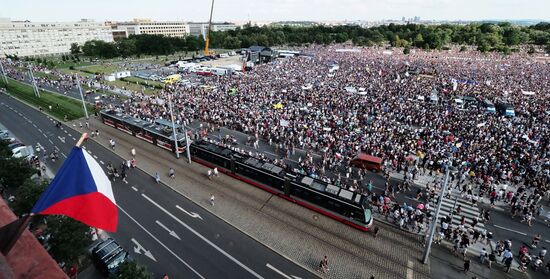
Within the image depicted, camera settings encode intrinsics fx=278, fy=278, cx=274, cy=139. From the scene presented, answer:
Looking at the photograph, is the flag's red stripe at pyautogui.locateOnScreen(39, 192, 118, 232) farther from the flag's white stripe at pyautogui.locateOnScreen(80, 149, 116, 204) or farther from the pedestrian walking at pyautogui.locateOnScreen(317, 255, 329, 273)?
the pedestrian walking at pyautogui.locateOnScreen(317, 255, 329, 273)

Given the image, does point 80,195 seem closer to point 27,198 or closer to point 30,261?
point 30,261

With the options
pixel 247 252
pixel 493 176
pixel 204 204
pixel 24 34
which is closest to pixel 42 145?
pixel 204 204

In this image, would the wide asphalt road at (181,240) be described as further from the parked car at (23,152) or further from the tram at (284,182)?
Answer: the parked car at (23,152)

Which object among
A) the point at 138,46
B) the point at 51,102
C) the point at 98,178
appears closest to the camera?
the point at 98,178

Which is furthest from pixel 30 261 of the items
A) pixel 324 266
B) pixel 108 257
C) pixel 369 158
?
pixel 369 158

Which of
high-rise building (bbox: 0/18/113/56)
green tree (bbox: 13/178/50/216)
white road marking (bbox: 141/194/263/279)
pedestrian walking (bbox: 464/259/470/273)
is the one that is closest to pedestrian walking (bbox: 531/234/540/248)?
pedestrian walking (bbox: 464/259/470/273)

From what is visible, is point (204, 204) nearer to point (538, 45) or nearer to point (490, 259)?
point (490, 259)

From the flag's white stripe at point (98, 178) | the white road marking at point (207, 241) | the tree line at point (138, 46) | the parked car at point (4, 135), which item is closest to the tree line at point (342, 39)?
the tree line at point (138, 46)
